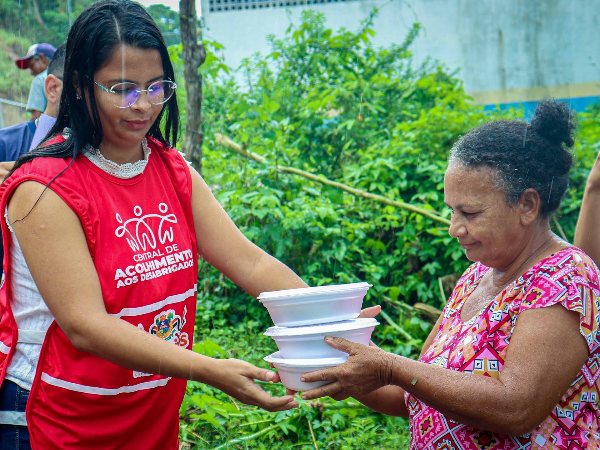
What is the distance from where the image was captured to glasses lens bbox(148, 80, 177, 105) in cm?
188

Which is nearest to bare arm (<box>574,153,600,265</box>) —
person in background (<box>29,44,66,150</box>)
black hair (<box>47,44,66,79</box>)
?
person in background (<box>29,44,66,150</box>)

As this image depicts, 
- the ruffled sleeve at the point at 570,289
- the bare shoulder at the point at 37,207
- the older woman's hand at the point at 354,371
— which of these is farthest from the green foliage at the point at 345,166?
the bare shoulder at the point at 37,207

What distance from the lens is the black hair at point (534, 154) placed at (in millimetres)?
1998

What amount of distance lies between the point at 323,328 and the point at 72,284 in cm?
73

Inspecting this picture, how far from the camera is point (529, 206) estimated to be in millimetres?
2018

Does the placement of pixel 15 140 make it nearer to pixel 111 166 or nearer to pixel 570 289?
pixel 111 166

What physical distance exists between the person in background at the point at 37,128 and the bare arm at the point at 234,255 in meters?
1.17

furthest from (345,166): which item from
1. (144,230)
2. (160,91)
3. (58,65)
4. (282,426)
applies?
(144,230)

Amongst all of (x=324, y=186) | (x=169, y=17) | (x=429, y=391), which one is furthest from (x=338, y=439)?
(x=169, y=17)

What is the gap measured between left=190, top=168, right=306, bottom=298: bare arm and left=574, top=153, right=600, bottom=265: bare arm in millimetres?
1129

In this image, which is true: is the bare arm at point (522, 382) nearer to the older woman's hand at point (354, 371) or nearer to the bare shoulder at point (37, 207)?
the older woman's hand at point (354, 371)

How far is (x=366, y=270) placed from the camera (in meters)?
5.61

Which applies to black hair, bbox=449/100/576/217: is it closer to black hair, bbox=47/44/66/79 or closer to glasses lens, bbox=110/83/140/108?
glasses lens, bbox=110/83/140/108

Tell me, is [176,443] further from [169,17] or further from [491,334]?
[169,17]
